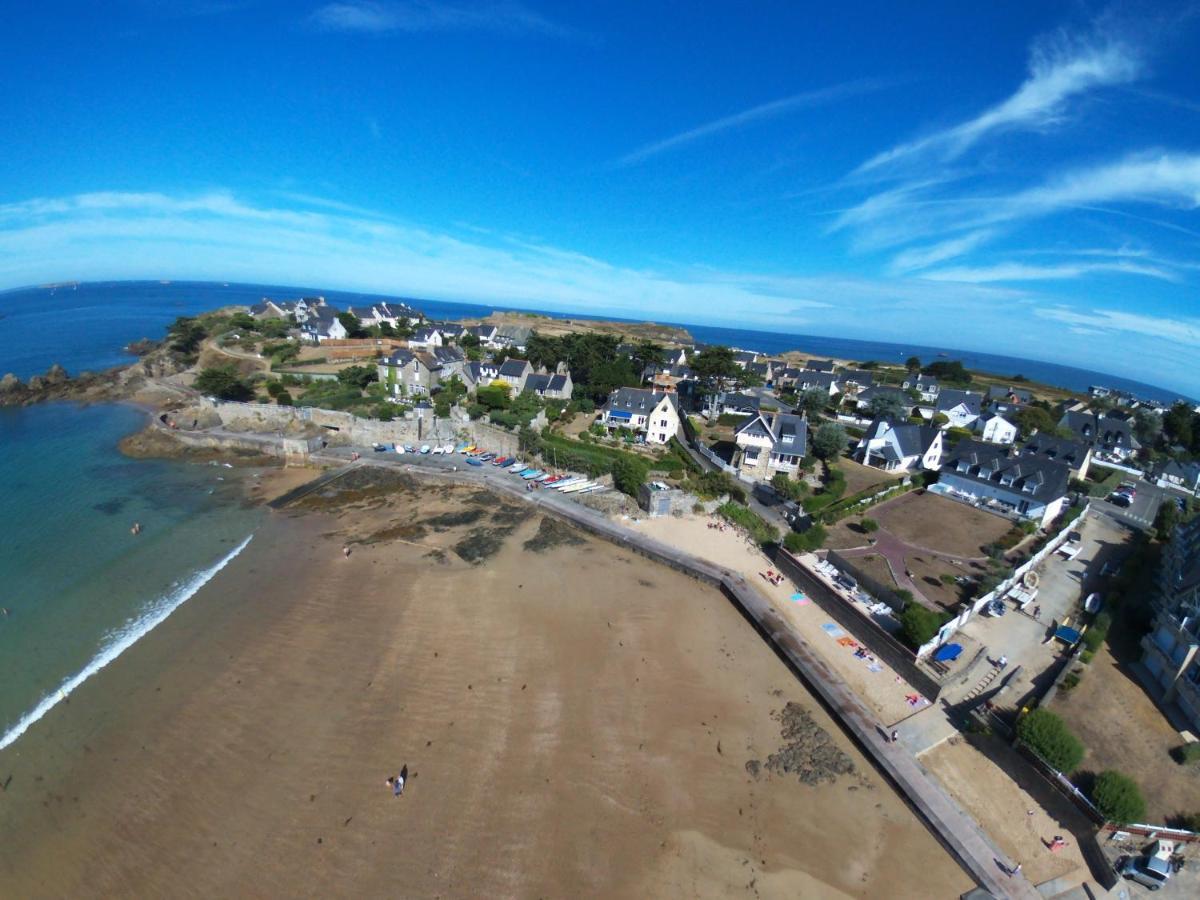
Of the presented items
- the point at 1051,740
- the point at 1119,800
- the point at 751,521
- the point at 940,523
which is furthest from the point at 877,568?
the point at 1119,800

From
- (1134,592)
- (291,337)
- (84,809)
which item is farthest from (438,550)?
(291,337)

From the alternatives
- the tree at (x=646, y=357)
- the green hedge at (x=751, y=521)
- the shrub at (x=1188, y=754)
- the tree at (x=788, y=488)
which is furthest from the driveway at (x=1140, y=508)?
the tree at (x=646, y=357)

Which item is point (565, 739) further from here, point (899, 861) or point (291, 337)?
point (291, 337)

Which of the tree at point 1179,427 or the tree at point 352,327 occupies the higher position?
the tree at point 352,327

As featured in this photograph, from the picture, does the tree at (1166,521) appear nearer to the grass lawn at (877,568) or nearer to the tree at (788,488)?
the grass lawn at (877,568)

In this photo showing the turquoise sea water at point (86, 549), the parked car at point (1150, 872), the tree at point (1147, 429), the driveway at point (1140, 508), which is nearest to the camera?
the parked car at point (1150, 872)

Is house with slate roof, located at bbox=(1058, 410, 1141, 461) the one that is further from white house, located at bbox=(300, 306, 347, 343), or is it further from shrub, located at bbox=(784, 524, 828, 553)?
white house, located at bbox=(300, 306, 347, 343)

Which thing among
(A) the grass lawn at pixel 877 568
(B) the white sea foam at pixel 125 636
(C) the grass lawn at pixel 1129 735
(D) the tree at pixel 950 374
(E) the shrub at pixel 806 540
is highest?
(D) the tree at pixel 950 374
